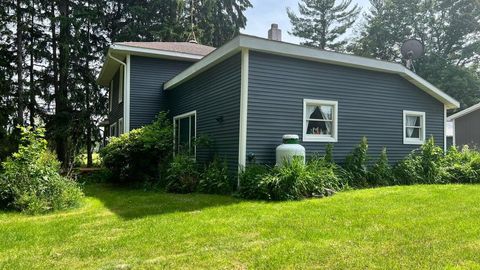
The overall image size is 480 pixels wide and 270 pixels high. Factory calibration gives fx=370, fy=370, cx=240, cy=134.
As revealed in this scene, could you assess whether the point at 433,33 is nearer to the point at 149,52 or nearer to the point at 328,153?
the point at 149,52

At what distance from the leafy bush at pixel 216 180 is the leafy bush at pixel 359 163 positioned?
294 cm

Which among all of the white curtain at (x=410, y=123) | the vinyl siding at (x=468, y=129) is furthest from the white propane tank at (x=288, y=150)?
the vinyl siding at (x=468, y=129)

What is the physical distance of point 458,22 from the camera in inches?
1111

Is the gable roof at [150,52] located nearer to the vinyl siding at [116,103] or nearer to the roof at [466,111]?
the vinyl siding at [116,103]

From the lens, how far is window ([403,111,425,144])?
1023cm

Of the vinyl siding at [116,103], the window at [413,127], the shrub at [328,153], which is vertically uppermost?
the vinyl siding at [116,103]

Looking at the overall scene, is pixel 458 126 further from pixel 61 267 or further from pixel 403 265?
pixel 61 267

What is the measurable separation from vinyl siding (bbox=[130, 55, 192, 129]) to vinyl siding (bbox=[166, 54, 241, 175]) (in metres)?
1.78

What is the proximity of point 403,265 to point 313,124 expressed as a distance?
5804 mm

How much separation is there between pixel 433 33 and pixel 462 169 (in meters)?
23.9

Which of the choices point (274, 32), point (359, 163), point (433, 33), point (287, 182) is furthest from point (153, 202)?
point (433, 33)

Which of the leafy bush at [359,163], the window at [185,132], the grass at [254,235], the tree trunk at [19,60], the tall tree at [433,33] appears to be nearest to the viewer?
the grass at [254,235]

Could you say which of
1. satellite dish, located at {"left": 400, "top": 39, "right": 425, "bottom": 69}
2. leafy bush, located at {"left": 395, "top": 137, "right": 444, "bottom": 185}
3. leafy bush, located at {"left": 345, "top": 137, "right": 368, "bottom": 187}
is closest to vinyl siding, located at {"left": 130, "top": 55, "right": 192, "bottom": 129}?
leafy bush, located at {"left": 345, "top": 137, "right": 368, "bottom": 187}

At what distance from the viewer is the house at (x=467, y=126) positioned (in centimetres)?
1841
